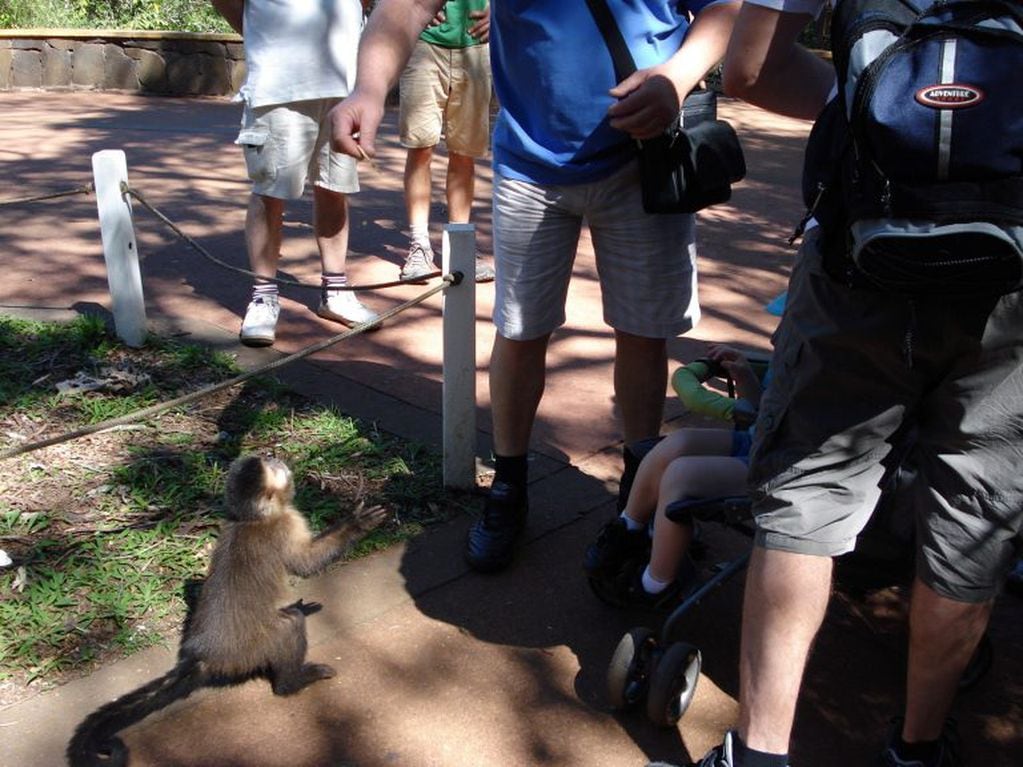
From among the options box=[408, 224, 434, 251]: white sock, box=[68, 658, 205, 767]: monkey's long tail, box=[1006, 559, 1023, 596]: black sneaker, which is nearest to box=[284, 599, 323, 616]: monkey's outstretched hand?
box=[68, 658, 205, 767]: monkey's long tail

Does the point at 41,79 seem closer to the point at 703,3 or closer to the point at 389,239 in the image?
the point at 389,239

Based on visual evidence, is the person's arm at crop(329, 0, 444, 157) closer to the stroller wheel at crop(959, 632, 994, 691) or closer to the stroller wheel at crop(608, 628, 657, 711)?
the stroller wheel at crop(608, 628, 657, 711)

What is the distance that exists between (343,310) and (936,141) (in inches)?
154

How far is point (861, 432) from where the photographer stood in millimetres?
2277

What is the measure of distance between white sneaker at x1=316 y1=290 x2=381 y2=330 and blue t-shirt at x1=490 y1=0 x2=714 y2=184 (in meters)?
2.34

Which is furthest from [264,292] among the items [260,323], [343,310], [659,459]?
[659,459]

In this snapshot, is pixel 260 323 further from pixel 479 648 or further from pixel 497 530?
pixel 479 648

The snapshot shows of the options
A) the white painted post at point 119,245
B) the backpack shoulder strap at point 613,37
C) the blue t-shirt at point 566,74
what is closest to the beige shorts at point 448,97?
the white painted post at point 119,245

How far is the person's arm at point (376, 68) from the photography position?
3119 millimetres

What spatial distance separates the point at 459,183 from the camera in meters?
6.20

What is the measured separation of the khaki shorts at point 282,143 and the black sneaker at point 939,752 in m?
3.39

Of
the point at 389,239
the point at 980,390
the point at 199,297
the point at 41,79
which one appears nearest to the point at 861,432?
the point at 980,390

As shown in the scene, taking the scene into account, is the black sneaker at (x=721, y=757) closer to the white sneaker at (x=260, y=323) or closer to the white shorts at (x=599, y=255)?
the white shorts at (x=599, y=255)

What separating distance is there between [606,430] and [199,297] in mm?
2510
